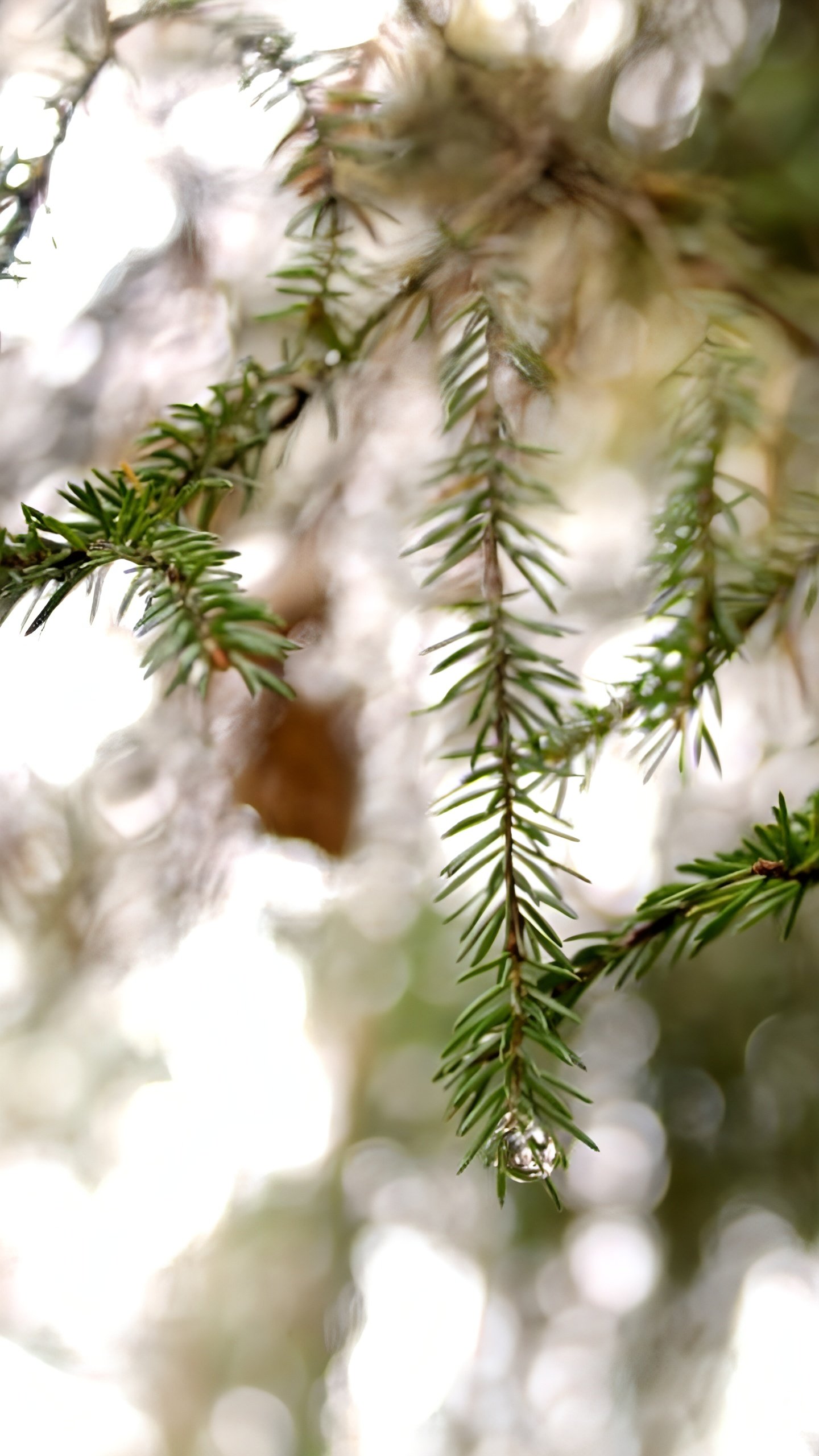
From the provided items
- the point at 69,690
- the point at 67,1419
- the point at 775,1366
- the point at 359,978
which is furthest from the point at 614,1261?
the point at 69,690

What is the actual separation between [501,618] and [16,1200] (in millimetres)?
479

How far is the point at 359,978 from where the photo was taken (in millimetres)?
540

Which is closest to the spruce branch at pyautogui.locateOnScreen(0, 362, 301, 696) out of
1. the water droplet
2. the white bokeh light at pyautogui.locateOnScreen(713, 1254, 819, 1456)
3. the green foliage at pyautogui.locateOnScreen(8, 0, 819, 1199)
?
the green foliage at pyautogui.locateOnScreen(8, 0, 819, 1199)

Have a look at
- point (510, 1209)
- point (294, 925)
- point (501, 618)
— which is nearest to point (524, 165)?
point (501, 618)

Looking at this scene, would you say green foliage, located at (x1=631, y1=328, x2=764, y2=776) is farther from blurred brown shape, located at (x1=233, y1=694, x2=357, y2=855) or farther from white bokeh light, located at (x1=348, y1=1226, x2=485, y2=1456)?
white bokeh light, located at (x1=348, y1=1226, x2=485, y2=1456)

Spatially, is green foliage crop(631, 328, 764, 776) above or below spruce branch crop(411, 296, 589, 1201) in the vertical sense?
above

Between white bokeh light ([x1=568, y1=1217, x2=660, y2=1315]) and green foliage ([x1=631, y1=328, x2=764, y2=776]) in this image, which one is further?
white bokeh light ([x1=568, y1=1217, x2=660, y2=1315])

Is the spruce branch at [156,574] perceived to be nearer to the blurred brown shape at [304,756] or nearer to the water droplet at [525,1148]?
the water droplet at [525,1148]

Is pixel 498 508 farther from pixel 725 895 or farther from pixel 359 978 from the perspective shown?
pixel 359 978

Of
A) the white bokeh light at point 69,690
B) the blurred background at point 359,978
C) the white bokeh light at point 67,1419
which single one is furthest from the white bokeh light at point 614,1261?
the white bokeh light at point 69,690

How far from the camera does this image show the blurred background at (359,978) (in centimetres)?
41

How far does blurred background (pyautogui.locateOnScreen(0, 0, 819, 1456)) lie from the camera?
412mm

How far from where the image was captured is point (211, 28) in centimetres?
37

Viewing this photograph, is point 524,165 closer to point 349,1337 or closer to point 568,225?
point 568,225
